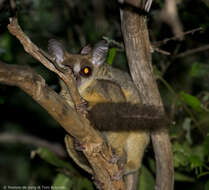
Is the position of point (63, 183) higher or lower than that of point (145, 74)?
lower

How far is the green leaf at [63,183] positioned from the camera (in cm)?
395

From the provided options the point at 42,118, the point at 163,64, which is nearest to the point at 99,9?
the point at 163,64

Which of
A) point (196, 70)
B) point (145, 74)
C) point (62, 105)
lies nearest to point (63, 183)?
point (145, 74)

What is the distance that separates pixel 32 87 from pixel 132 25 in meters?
1.31

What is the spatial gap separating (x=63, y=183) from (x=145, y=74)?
75.6 inches

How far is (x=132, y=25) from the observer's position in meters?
2.77

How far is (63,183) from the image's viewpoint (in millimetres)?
3975

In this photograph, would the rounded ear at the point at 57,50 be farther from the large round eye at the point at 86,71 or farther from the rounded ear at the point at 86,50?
the large round eye at the point at 86,71

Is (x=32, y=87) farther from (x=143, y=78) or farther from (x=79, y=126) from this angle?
(x=143, y=78)

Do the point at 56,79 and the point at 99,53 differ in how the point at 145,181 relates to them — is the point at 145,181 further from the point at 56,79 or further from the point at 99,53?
the point at 56,79

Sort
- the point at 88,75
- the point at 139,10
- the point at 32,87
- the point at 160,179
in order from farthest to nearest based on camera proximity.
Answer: the point at 88,75 < the point at 160,179 < the point at 139,10 < the point at 32,87

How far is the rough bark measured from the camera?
9.15 feet

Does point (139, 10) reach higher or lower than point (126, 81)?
higher

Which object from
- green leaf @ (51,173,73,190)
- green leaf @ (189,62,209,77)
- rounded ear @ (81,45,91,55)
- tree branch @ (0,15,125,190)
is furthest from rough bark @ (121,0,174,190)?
green leaf @ (189,62,209,77)
